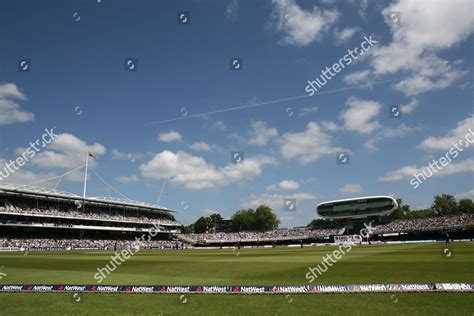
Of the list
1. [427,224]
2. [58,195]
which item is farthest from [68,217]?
[427,224]

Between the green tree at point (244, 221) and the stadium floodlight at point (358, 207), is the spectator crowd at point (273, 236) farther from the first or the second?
the green tree at point (244, 221)

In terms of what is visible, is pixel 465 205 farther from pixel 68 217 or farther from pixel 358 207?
pixel 68 217

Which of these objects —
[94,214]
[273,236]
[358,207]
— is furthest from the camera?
[273,236]

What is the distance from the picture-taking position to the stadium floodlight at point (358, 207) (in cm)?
11288

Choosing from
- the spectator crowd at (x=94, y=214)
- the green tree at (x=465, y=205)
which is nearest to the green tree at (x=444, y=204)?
the green tree at (x=465, y=205)

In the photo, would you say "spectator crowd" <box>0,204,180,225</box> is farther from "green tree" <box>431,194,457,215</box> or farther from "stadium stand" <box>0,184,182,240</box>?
"green tree" <box>431,194,457,215</box>

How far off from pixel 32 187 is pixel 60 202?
11.3 m

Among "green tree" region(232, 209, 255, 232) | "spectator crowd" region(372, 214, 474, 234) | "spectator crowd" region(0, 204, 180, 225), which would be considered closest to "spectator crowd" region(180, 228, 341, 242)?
"spectator crowd" region(372, 214, 474, 234)

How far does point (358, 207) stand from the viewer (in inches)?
4619

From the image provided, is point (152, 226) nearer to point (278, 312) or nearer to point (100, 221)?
point (100, 221)

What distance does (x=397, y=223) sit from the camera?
105125 mm

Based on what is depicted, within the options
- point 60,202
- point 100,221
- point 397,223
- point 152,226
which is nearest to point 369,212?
point 397,223

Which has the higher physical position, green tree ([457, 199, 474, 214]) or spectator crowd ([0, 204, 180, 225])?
spectator crowd ([0, 204, 180, 225])

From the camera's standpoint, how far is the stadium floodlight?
11288 cm
